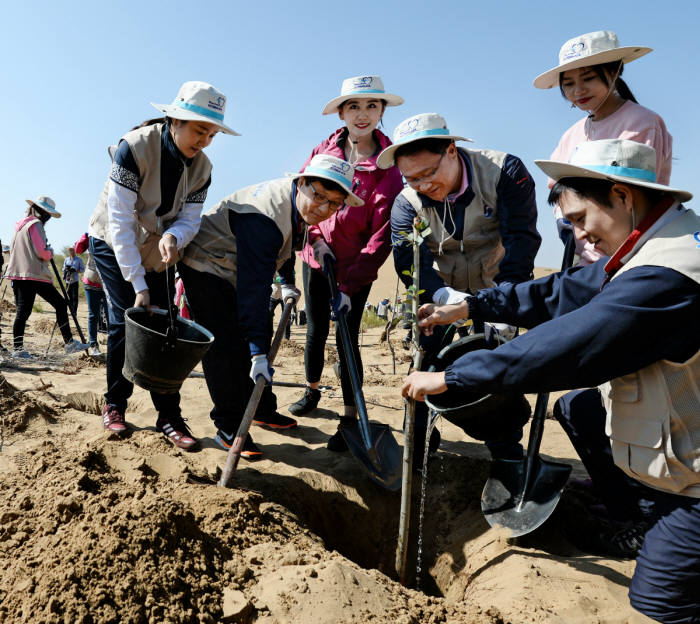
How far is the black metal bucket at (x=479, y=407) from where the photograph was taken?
2.23 m

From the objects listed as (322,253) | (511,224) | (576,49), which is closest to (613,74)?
(576,49)

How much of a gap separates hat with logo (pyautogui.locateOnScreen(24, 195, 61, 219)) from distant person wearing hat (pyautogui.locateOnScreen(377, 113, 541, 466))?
17.8 feet

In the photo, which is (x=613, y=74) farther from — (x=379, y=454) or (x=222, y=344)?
(x=222, y=344)

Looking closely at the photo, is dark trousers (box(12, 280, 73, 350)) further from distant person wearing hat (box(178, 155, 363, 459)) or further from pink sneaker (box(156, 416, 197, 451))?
distant person wearing hat (box(178, 155, 363, 459))

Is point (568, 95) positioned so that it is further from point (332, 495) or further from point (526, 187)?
point (332, 495)

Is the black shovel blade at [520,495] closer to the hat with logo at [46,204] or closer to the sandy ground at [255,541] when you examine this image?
the sandy ground at [255,541]

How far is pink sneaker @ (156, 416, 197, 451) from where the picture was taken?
11.4 ft

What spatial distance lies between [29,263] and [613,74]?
647 cm

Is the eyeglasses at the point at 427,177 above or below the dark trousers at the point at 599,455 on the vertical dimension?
above

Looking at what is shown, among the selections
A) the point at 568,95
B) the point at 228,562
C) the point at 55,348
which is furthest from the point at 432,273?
the point at 55,348

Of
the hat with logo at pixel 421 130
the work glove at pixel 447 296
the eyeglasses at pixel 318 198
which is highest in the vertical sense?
the hat with logo at pixel 421 130

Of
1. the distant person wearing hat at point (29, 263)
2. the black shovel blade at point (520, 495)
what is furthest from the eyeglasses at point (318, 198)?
the distant person wearing hat at point (29, 263)

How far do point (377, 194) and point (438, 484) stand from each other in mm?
1913

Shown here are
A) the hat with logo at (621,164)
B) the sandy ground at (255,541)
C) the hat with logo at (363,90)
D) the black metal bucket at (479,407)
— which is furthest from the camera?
the hat with logo at (363,90)
